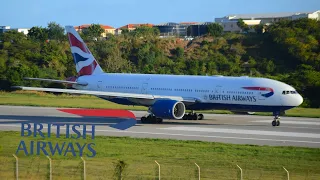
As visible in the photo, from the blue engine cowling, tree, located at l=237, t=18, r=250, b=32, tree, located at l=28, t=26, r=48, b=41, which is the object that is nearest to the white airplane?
the blue engine cowling

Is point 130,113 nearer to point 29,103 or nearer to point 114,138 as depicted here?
point 29,103

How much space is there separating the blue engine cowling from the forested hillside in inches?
1471

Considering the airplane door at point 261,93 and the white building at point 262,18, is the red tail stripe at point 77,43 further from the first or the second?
the white building at point 262,18

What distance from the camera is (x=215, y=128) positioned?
1572 inches

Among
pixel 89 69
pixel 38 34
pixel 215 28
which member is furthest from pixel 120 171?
pixel 215 28

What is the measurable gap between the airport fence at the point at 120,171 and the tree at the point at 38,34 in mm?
97286

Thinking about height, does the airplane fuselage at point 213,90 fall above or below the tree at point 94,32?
below

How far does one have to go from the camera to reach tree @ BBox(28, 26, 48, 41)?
122250mm

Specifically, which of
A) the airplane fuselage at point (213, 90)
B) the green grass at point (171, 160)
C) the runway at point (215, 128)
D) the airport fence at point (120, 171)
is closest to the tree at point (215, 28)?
the runway at point (215, 128)

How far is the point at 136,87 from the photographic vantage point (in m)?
45.3

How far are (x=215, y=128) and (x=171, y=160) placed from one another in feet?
42.7

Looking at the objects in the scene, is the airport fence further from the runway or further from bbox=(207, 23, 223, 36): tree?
bbox=(207, 23, 223, 36): tree

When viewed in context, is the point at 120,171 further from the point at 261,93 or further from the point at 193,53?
the point at 193,53

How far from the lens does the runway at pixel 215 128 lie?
34812 millimetres
